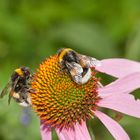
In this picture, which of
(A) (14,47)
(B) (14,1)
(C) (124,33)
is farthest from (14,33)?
(C) (124,33)

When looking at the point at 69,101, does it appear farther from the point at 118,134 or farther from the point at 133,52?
the point at 133,52

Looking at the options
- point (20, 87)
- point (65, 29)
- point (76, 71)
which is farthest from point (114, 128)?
point (65, 29)

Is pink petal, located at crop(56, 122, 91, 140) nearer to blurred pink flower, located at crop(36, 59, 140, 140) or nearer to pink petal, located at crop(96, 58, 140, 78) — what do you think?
blurred pink flower, located at crop(36, 59, 140, 140)

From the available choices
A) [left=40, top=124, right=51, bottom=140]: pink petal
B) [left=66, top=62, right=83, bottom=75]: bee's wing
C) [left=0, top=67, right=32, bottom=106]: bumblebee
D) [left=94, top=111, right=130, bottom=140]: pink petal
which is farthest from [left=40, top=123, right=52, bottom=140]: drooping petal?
[left=66, top=62, right=83, bottom=75]: bee's wing

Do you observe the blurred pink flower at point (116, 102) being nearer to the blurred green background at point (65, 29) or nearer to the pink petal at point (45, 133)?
the pink petal at point (45, 133)

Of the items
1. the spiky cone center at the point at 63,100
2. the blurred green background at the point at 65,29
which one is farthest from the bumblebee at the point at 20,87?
the blurred green background at the point at 65,29

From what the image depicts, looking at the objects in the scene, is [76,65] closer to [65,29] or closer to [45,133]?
[45,133]

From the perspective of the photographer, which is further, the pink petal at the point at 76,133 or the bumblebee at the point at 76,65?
the pink petal at the point at 76,133
